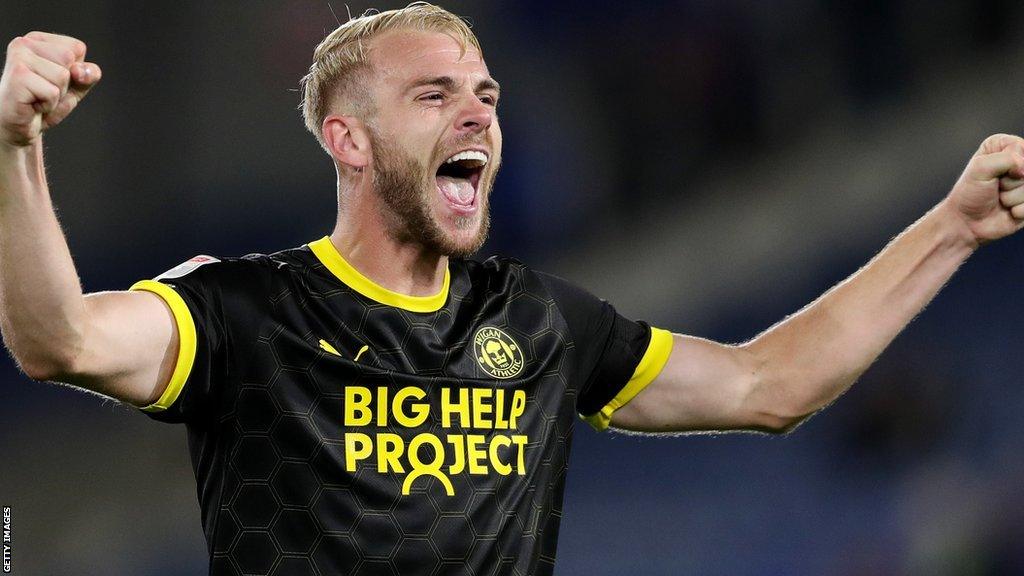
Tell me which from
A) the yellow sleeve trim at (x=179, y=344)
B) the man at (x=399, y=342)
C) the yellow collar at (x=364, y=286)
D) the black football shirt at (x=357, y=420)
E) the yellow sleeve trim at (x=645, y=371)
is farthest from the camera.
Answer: the yellow sleeve trim at (x=645, y=371)

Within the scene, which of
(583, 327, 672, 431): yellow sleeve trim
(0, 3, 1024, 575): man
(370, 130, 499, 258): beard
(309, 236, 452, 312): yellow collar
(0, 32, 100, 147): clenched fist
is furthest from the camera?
(583, 327, 672, 431): yellow sleeve trim

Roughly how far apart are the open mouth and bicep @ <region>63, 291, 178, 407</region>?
726 millimetres

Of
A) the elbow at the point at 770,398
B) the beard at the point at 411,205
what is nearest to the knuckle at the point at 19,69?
the beard at the point at 411,205

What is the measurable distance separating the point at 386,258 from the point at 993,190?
1224 millimetres

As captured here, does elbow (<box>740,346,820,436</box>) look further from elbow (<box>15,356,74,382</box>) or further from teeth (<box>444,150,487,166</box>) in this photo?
elbow (<box>15,356,74,382</box>)

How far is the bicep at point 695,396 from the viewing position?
2625 millimetres

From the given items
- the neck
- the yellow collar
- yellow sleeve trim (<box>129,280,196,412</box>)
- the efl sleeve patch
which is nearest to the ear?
the neck

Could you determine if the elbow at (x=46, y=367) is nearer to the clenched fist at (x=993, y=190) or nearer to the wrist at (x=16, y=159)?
the wrist at (x=16, y=159)

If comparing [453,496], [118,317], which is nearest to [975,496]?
[453,496]

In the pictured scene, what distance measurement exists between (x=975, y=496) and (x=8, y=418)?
3855 millimetres

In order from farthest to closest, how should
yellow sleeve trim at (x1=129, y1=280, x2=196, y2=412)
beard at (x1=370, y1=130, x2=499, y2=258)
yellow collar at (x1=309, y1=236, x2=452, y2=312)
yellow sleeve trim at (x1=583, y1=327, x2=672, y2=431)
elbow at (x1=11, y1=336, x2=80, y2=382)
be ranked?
yellow sleeve trim at (x1=583, y1=327, x2=672, y2=431)
beard at (x1=370, y1=130, x2=499, y2=258)
yellow collar at (x1=309, y1=236, x2=452, y2=312)
yellow sleeve trim at (x1=129, y1=280, x2=196, y2=412)
elbow at (x1=11, y1=336, x2=80, y2=382)

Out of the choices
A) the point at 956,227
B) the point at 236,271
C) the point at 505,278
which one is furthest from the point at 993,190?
the point at 236,271

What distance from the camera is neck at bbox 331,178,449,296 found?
8.08 feet

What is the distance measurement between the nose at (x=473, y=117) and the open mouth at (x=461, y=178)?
0.16 ft
